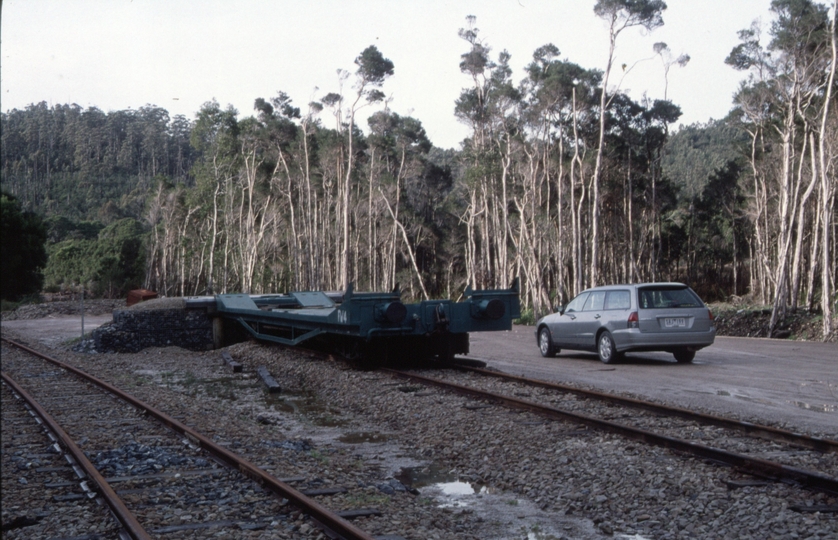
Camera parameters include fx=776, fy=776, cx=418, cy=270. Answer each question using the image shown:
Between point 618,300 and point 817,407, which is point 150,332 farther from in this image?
point 817,407

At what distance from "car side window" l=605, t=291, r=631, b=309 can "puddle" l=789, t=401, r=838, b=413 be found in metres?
4.23

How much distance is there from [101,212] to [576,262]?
89554mm

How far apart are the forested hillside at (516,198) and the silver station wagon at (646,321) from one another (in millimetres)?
9375

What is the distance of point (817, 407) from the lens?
919 cm

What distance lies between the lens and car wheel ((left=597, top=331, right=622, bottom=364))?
13.9 meters

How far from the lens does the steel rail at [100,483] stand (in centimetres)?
462

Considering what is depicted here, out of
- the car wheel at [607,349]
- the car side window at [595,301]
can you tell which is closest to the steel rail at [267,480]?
the car wheel at [607,349]

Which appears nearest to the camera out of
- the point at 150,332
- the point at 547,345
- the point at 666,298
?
the point at 666,298

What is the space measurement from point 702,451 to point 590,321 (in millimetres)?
8035

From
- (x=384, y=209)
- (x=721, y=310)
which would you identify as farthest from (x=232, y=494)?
(x=384, y=209)

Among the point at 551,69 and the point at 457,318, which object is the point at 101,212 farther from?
the point at 457,318

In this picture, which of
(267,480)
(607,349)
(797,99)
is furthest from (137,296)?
(267,480)

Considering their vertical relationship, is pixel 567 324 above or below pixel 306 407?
above

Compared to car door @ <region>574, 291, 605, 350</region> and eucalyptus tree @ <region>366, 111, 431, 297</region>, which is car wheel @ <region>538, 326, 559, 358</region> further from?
eucalyptus tree @ <region>366, 111, 431, 297</region>
